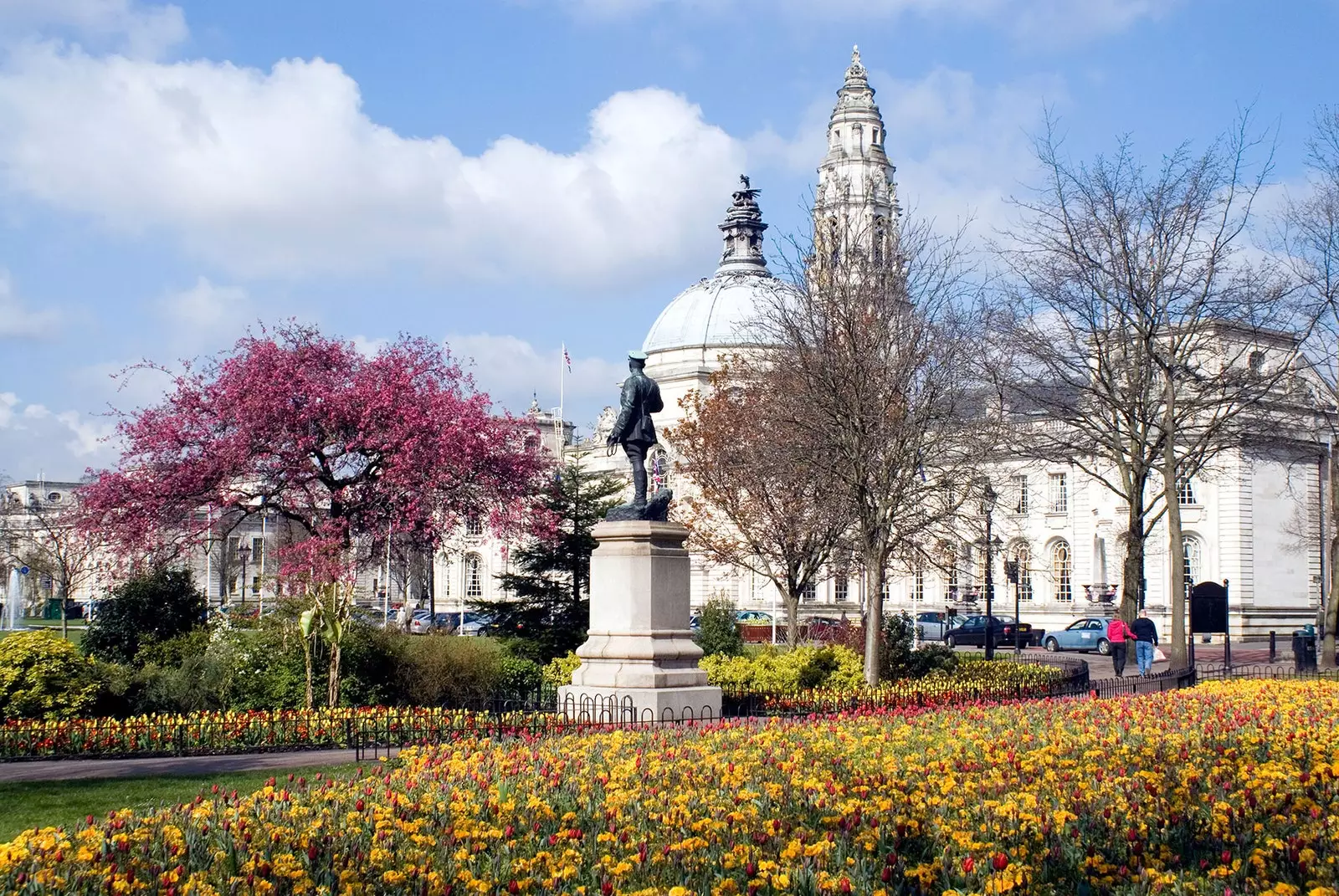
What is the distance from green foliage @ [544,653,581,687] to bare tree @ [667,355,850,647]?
5.82 meters

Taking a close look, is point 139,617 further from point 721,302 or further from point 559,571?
point 721,302

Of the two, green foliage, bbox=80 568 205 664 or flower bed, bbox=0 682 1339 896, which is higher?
green foliage, bbox=80 568 205 664

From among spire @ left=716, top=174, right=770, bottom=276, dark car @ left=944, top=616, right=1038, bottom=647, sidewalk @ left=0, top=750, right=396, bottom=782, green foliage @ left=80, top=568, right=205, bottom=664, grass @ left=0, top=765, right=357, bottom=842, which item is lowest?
dark car @ left=944, top=616, right=1038, bottom=647

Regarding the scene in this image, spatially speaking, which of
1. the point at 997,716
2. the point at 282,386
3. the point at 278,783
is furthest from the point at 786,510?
the point at 278,783

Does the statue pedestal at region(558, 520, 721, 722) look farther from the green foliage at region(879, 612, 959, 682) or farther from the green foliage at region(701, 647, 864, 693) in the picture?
the green foliage at region(879, 612, 959, 682)

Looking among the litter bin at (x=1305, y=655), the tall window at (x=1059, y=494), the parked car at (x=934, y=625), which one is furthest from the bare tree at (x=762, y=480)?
the tall window at (x=1059, y=494)

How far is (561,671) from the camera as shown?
21.0m

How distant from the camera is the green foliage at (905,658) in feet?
81.6

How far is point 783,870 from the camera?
22.4ft

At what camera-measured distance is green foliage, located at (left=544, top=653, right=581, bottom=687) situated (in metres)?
20.6

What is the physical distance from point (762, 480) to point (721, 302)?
5021 cm

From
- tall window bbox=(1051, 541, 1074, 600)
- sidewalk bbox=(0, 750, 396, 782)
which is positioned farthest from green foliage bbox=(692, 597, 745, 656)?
tall window bbox=(1051, 541, 1074, 600)

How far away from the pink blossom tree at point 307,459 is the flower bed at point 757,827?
1536 cm

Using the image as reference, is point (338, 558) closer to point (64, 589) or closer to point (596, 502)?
point (596, 502)
